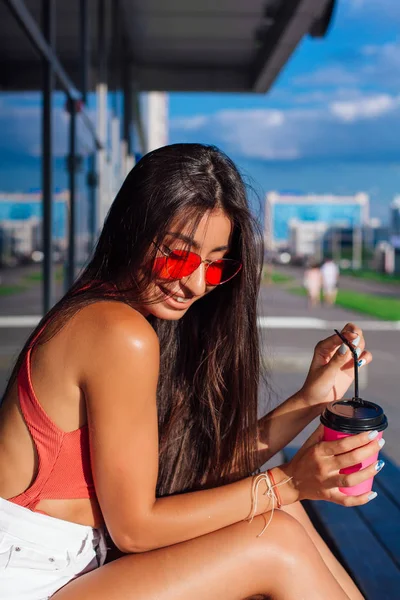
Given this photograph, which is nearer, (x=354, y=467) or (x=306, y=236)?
(x=354, y=467)

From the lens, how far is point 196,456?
1.54 meters

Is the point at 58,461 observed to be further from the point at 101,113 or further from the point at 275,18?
the point at 275,18

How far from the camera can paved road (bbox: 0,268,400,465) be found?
12.0ft

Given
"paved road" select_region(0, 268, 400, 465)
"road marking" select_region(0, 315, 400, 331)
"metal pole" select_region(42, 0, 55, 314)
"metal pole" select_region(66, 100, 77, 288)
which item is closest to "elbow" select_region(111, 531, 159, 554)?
"paved road" select_region(0, 268, 400, 465)

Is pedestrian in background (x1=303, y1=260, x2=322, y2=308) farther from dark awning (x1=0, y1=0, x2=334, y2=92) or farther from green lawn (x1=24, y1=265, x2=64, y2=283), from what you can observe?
green lawn (x1=24, y1=265, x2=64, y2=283)

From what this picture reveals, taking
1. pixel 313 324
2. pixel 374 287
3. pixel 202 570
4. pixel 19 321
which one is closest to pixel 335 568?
pixel 202 570

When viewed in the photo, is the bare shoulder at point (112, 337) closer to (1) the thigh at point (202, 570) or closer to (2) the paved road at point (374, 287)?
(1) the thigh at point (202, 570)

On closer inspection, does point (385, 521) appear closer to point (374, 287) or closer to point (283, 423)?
point (283, 423)

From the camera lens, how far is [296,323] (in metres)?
8.58

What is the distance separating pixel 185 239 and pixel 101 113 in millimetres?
5197

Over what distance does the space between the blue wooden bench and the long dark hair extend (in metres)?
0.41

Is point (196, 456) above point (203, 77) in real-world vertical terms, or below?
below

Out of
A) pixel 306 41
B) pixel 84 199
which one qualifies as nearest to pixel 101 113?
pixel 84 199

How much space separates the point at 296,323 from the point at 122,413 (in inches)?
301
